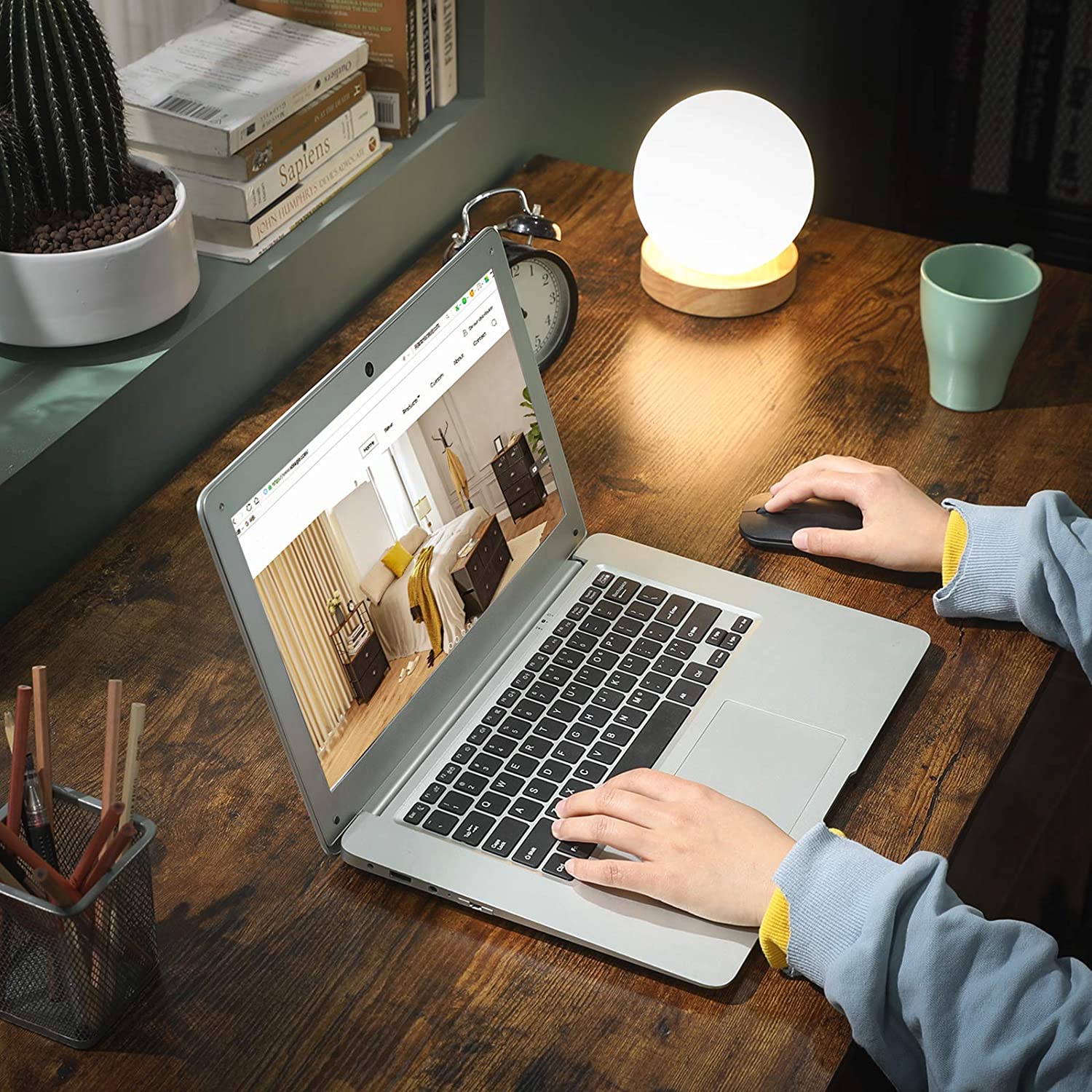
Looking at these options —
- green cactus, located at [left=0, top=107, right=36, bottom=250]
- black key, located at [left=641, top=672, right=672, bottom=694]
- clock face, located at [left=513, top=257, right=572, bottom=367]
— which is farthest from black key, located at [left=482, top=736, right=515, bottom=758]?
green cactus, located at [left=0, top=107, right=36, bottom=250]

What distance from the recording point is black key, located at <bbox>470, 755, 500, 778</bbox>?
3.24 feet

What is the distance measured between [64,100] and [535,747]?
2.15ft

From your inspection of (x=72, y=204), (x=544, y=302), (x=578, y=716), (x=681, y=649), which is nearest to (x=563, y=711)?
(x=578, y=716)

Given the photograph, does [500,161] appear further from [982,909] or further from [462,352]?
[982,909]

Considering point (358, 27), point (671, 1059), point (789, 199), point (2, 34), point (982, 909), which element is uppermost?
point (2, 34)

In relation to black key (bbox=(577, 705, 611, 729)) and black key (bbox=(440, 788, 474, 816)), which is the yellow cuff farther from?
black key (bbox=(440, 788, 474, 816))

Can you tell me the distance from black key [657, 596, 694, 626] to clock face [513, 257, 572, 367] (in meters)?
0.35

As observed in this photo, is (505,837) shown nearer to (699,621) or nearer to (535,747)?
(535,747)

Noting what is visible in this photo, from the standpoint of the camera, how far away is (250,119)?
1.34 m

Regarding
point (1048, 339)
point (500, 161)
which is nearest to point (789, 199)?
point (1048, 339)

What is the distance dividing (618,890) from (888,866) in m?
0.17

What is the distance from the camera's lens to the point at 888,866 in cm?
88

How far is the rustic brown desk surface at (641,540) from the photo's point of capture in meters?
0.84

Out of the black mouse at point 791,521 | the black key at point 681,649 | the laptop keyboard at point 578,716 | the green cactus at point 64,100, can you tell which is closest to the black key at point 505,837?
the laptop keyboard at point 578,716
